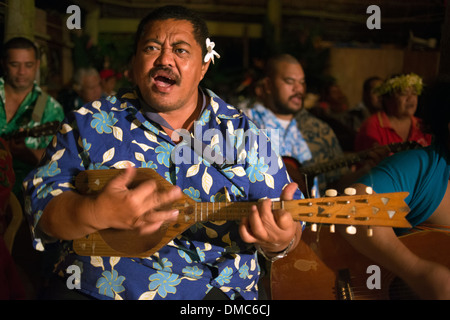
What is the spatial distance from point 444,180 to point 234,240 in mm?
885

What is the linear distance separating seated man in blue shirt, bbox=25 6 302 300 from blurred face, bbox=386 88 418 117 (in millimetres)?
2178

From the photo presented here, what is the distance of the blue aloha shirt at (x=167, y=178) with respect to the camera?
152 cm

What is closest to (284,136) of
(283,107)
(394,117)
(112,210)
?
A: (283,107)

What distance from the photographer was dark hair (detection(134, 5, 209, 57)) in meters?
1.66

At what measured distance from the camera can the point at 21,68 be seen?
8.78ft

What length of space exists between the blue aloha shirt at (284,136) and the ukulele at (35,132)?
5.02ft

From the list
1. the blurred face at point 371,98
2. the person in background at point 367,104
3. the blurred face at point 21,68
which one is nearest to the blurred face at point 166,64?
the blurred face at point 21,68

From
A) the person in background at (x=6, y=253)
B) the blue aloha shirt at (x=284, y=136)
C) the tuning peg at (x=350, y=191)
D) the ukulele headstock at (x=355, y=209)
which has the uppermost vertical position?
the blue aloha shirt at (x=284, y=136)

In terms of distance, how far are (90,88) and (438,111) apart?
111 inches

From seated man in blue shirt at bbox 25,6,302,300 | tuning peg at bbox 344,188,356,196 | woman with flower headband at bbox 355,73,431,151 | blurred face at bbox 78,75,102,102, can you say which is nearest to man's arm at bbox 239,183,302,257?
seated man in blue shirt at bbox 25,6,302,300

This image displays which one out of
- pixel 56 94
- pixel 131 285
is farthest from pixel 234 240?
pixel 56 94

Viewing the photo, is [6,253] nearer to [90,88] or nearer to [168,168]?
[168,168]

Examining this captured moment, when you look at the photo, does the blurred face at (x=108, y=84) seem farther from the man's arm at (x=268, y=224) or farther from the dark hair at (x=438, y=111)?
the man's arm at (x=268, y=224)
